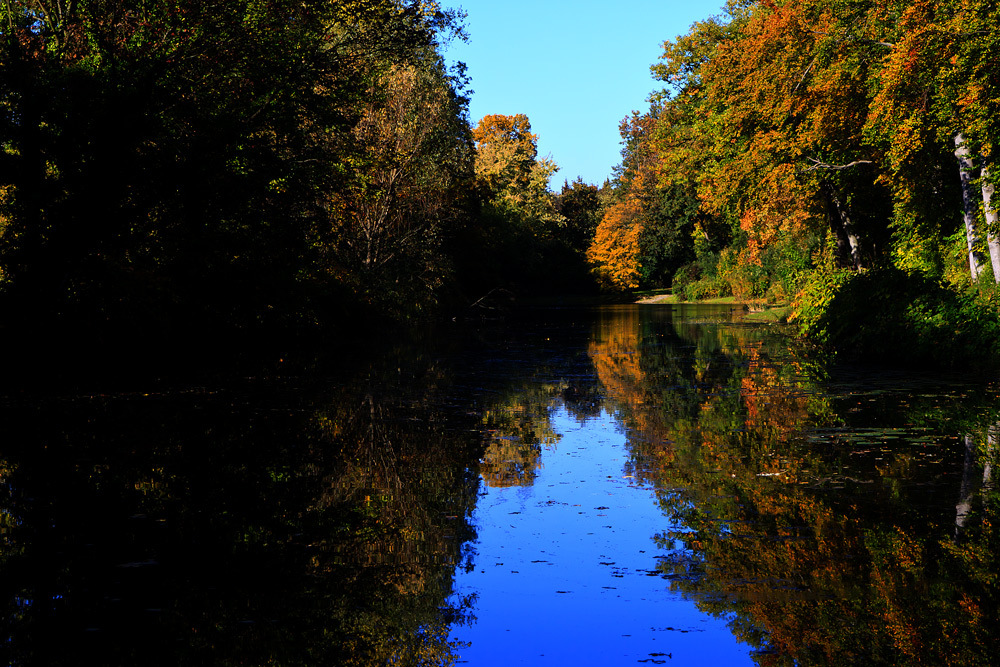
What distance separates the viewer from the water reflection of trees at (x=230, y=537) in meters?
4.75

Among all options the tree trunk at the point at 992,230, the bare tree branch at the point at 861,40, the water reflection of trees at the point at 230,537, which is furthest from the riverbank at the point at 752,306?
the water reflection of trees at the point at 230,537

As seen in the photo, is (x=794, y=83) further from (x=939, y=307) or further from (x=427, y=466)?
(x=427, y=466)

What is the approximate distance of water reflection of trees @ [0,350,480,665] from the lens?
15.6ft

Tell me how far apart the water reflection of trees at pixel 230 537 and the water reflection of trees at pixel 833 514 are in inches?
75.6

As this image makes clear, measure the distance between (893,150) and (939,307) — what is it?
374cm

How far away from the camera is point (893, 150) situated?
59.7ft

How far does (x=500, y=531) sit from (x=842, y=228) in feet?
85.0

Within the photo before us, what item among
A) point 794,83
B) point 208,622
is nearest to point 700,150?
point 794,83

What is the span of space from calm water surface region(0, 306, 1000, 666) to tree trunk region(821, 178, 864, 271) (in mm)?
15570

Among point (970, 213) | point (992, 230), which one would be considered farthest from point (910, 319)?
point (970, 213)

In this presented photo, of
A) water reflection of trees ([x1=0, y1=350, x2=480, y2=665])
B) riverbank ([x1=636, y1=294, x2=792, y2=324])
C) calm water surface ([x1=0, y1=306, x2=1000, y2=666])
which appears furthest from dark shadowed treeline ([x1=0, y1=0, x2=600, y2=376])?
riverbank ([x1=636, y1=294, x2=792, y2=324])

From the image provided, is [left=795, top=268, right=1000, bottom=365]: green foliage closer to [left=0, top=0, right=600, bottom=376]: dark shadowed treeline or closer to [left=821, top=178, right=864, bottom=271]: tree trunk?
[left=821, top=178, right=864, bottom=271]: tree trunk

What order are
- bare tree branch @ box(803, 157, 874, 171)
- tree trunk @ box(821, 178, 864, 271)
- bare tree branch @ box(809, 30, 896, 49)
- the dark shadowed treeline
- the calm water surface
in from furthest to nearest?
1. tree trunk @ box(821, 178, 864, 271)
2. bare tree branch @ box(803, 157, 874, 171)
3. bare tree branch @ box(809, 30, 896, 49)
4. the dark shadowed treeline
5. the calm water surface

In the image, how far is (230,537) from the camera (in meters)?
6.63
